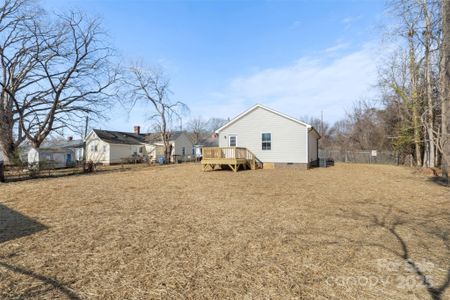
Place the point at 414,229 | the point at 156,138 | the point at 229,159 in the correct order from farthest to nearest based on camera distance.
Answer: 1. the point at 156,138
2. the point at 229,159
3. the point at 414,229

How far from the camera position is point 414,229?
5.00m

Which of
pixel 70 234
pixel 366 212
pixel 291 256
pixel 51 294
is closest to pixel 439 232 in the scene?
pixel 366 212

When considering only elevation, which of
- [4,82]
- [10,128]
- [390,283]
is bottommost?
[390,283]

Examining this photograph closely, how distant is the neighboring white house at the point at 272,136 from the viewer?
16.9 m

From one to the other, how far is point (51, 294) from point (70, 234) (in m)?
2.23

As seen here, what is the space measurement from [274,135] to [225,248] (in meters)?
14.0

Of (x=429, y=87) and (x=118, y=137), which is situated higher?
(x=429, y=87)

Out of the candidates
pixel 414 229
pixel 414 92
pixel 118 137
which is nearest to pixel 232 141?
pixel 414 92

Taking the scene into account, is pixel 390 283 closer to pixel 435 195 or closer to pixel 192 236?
pixel 192 236

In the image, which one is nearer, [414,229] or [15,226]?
[414,229]

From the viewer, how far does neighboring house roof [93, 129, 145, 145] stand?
3192cm

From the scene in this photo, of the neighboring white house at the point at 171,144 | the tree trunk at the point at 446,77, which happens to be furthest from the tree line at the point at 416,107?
the neighboring white house at the point at 171,144

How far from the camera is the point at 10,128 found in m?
22.9

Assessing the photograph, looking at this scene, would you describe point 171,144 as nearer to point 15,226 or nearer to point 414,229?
point 15,226
